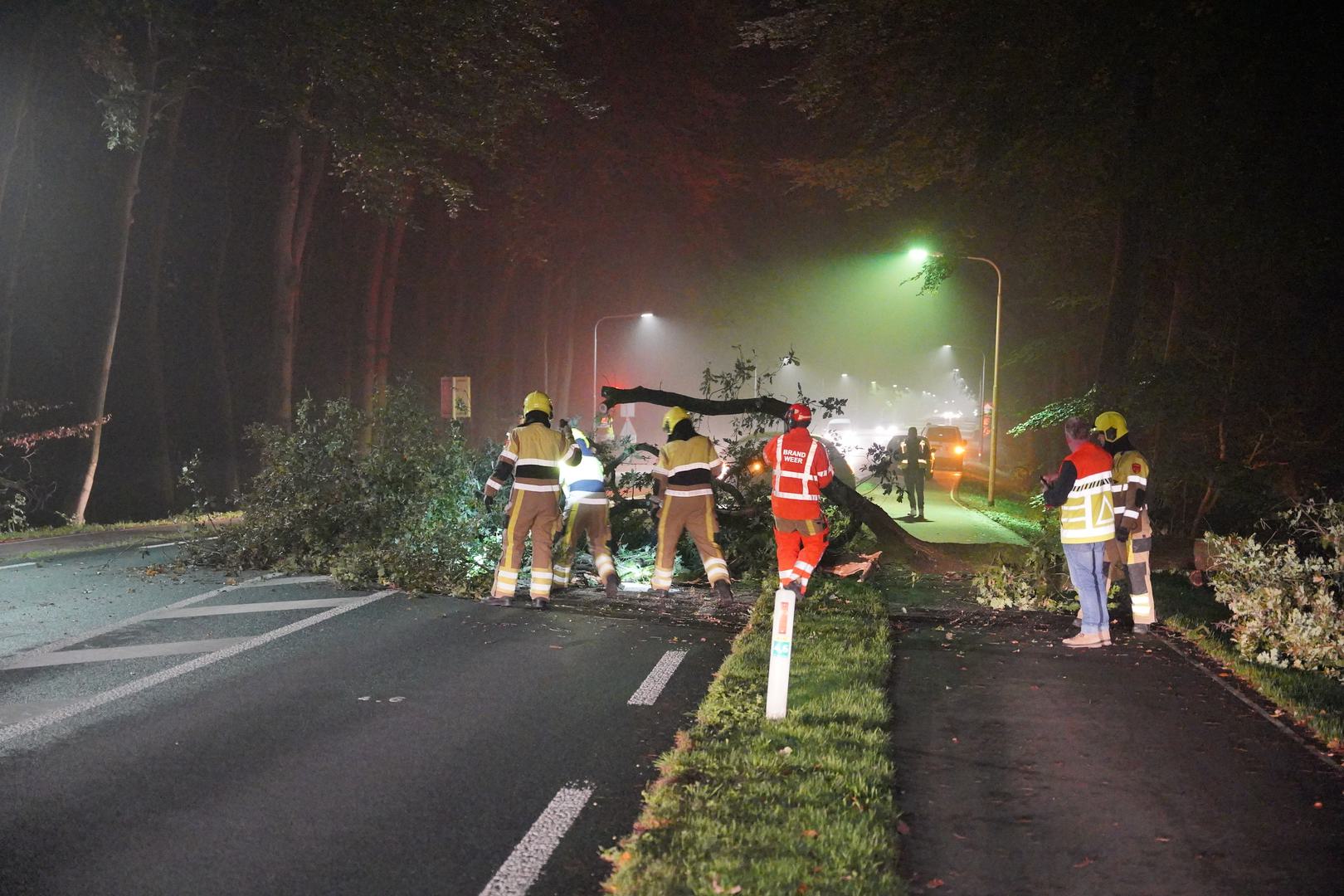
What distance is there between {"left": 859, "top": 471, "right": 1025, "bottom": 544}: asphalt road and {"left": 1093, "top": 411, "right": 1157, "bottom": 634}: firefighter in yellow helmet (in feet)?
15.5

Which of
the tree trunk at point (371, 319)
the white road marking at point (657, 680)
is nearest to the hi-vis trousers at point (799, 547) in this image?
the white road marking at point (657, 680)

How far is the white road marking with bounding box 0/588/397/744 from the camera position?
5.86 m

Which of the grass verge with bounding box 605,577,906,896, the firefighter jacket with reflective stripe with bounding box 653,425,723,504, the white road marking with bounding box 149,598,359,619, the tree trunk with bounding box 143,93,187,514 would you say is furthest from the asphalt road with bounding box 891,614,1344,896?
the tree trunk with bounding box 143,93,187,514

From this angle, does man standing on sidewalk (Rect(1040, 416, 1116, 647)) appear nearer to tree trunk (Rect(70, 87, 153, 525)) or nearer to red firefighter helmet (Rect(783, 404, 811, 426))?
red firefighter helmet (Rect(783, 404, 811, 426))

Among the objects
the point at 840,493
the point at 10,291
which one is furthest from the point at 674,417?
the point at 10,291

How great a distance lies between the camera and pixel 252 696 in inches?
259

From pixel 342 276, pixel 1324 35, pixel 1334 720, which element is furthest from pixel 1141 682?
pixel 342 276

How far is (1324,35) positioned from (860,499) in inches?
308

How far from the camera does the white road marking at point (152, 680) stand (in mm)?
5855

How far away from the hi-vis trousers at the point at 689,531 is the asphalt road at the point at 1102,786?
2918mm

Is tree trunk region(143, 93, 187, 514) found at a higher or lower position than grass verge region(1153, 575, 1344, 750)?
higher

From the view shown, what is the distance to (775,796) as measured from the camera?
187 inches

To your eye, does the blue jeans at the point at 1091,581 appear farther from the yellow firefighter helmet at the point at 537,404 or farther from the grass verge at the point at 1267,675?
the yellow firefighter helmet at the point at 537,404

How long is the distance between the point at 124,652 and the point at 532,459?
11.8 ft
